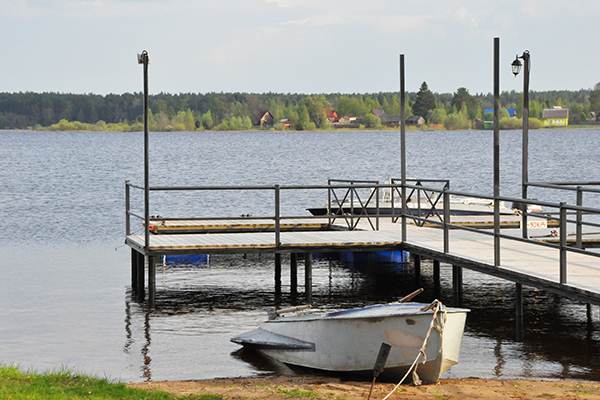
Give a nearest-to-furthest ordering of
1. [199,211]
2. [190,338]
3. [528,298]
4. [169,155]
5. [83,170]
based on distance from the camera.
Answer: [190,338], [528,298], [199,211], [83,170], [169,155]

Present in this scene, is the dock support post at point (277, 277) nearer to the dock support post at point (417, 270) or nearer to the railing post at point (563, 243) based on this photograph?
the dock support post at point (417, 270)

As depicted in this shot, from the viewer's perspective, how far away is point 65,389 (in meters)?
9.87

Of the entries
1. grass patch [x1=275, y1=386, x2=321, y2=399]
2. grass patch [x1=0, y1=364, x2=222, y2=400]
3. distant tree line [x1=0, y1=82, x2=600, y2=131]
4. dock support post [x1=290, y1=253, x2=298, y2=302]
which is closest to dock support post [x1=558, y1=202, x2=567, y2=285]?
grass patch [x1=275, y1=386, x2=321, y2=399]

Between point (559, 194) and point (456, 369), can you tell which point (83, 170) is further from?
point (456, 369)

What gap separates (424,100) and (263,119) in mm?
31965

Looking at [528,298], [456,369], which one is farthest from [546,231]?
[456,369]

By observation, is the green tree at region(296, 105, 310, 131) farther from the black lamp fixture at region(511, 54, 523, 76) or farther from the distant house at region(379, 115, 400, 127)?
the black lamp fixture at region(511, 54, 523, 76)

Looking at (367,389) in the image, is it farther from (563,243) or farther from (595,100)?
(595,100)

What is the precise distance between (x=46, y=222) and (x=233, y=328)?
26.8 m

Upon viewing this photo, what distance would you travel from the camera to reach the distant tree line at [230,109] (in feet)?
530

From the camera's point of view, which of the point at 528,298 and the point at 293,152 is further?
the point at 293,152

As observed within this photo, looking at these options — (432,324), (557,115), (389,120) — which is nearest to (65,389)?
(432,324)

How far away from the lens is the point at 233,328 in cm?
1513

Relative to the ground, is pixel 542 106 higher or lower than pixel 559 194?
higher
